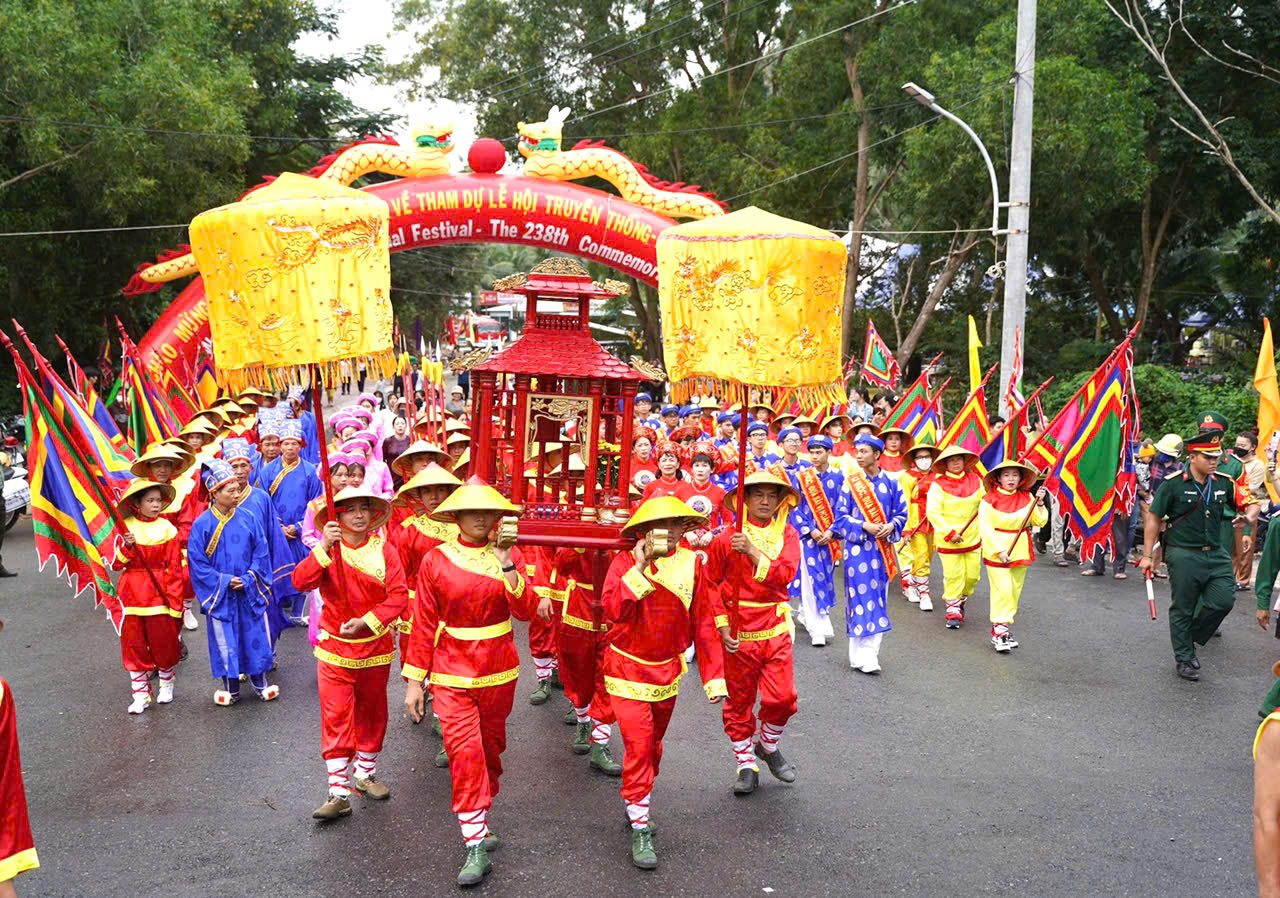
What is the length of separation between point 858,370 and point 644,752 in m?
20.9

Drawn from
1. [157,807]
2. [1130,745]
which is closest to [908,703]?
[1130,745]

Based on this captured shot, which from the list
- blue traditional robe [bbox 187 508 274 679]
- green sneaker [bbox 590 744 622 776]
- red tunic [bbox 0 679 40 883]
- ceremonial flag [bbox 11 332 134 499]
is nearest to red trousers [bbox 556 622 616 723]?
green sneaker [bbox 590 744 622 776]

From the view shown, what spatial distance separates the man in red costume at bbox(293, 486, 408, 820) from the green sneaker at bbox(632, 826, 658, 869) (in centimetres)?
151

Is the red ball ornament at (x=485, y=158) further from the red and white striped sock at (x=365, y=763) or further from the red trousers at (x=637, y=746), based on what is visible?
the red trousers at (x=637, y=746)

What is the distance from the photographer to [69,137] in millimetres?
17469

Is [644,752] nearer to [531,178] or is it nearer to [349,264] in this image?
[349,264]

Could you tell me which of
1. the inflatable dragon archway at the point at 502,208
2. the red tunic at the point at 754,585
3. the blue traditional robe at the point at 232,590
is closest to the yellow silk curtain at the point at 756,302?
the red tunic at the point at 754,585

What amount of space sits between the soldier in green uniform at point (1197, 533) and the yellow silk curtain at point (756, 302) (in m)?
3.45

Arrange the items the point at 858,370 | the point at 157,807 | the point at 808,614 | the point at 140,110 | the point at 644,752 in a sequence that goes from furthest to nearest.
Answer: the point at 858,370
the point at 140,110
the point at 808,614
the point at 157,807
the point at 644,752

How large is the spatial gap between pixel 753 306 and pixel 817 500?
3.77 meters

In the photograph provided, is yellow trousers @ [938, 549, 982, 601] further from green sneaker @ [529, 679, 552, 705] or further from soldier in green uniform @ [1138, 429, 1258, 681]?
green sneaker @ [529, 679, 552, 705]

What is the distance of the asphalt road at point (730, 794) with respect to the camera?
5.20 metres

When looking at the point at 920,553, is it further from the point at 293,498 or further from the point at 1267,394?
the point at 293,498

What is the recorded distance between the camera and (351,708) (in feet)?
19.4
